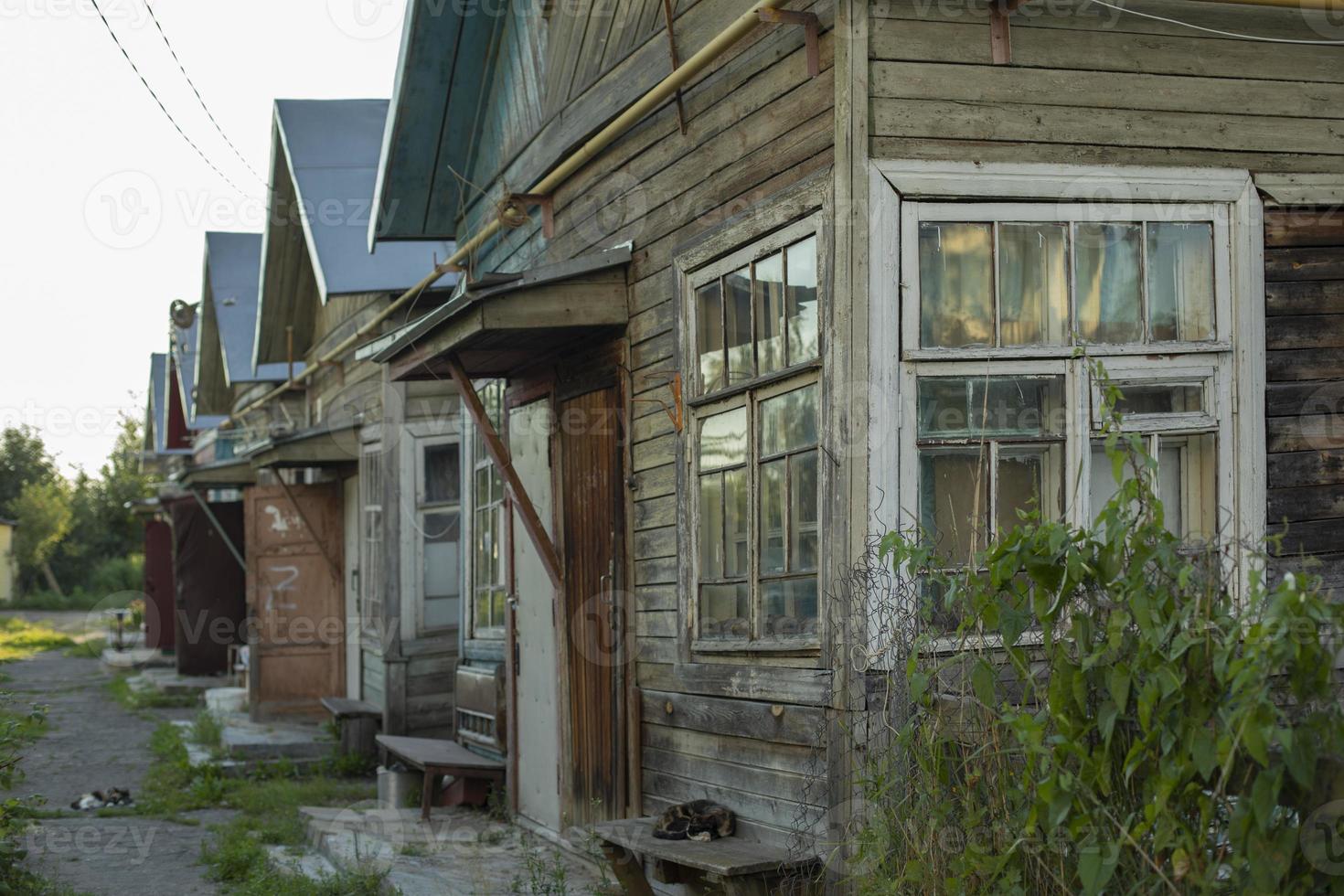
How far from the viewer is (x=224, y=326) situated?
21.3m

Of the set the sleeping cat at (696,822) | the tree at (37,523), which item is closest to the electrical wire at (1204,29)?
the sleeping cat at (696,822)

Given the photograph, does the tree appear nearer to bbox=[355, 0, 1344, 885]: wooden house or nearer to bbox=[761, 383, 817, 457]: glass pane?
bbox=[355, 0, 1344, 885]: wooden house

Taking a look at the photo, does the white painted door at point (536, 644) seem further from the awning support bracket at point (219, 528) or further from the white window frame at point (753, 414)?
the awning support bracket at point (219, 528)

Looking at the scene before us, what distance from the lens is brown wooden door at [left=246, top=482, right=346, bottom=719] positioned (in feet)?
51.1

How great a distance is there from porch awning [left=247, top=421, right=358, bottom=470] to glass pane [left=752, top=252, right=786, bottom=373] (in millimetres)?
8820

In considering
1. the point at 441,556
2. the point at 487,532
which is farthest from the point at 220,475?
the point at 487,532

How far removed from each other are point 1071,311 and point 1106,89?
0.85m

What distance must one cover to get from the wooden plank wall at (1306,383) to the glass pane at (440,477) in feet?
27.8

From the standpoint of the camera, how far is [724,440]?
20.7 feet

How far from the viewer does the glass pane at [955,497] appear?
5.24 m

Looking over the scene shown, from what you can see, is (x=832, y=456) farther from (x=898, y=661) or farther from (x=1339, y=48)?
(x=1339, y=48)

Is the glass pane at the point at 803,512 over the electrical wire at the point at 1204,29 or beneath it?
beneath

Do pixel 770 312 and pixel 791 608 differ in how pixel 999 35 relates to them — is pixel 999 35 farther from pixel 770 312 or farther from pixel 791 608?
pixel 791 608

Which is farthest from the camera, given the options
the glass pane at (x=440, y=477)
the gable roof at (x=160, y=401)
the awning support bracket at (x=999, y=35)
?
the gable roof at (x=160, y=401)
